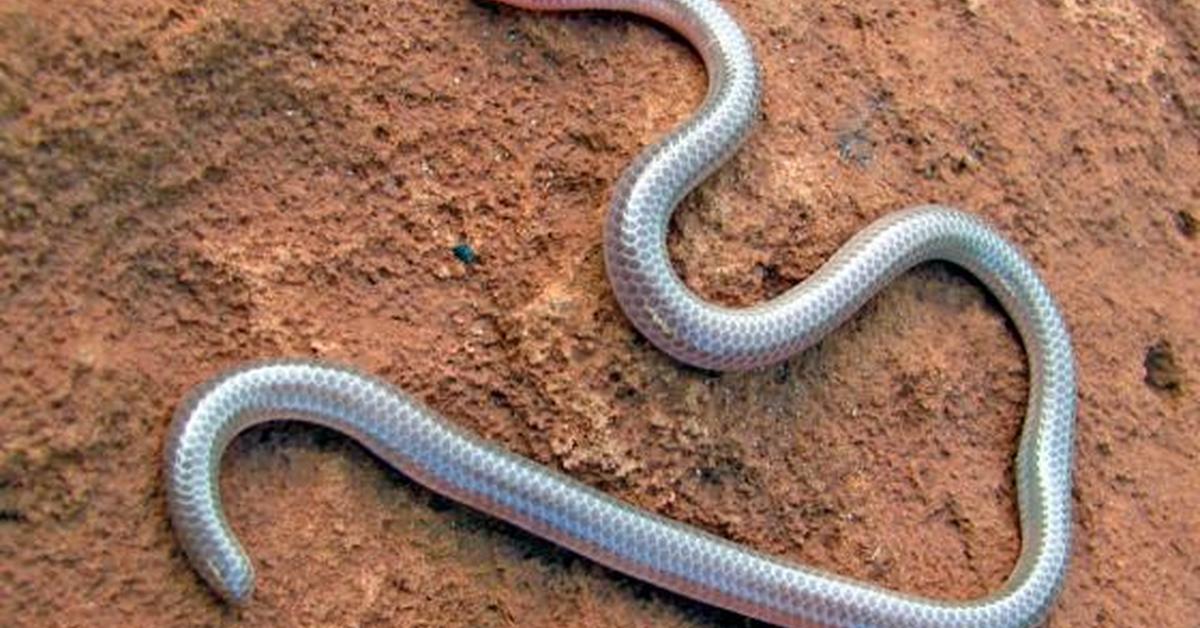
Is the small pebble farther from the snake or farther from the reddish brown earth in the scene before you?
the snake

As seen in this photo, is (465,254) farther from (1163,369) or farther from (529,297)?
(1163,369)

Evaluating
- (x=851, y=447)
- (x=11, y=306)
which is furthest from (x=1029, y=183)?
(x=11, y=306)

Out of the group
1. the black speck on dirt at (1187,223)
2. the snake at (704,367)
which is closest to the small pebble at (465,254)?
the snake at (704,367)

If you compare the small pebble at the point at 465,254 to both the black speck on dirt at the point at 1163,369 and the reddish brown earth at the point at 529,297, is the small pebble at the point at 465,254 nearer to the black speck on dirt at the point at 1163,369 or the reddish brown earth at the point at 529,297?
the reddish brown earth at the point at 529,297

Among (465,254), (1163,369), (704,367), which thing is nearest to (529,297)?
(465,254)

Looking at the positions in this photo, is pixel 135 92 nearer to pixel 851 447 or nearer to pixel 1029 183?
pixel 851 447

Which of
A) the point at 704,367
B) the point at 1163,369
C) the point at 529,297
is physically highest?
the point at 529,297
